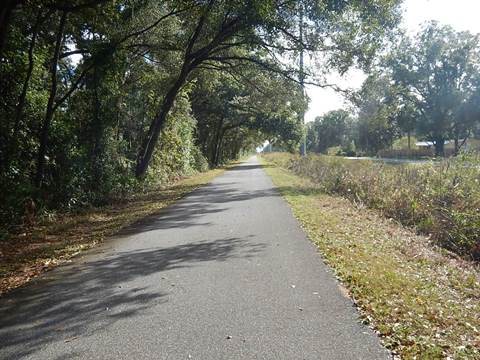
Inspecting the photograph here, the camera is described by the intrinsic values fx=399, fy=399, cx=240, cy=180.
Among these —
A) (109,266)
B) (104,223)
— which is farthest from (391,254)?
(104,223)

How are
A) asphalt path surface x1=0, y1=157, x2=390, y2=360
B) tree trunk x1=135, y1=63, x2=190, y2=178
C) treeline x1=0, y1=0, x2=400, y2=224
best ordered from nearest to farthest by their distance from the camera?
asphalt path surface x1=0, y1=157, x2=390, y2=360 → treeline x1=0, y1=0, x2=400, y2=224 → tree trunk x1=135, y1=63, x2=190, y2=178

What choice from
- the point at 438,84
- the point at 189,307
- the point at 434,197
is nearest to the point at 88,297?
the point at 189,307

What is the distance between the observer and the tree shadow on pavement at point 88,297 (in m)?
4.23

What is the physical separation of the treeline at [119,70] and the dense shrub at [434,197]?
580 centimetres

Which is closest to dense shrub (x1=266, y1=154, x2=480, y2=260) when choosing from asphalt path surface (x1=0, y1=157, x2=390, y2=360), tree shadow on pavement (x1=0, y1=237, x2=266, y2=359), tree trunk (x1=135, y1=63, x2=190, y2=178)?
asphalt path surface (x1=0, y1=157, x2=390, y2=360)

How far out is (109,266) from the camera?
6.72 meters

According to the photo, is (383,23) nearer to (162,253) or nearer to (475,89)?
(162,253)

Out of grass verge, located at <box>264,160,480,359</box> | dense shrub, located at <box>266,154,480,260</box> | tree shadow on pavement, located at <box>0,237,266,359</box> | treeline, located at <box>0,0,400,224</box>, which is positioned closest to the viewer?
grass verge, located at <box>264,160,480,359</box>

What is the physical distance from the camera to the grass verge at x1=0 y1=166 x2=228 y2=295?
22.2 ft

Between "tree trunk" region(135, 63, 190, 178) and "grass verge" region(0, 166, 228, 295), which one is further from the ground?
"tree trunk" region(135, 63, 190, 178)

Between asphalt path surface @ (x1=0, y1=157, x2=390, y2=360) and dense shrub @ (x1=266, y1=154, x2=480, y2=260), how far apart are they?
11.4 feet

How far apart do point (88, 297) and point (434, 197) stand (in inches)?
337

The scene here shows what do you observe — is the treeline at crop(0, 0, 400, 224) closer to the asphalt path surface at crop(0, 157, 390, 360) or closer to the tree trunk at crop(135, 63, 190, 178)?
the tree trunk at crop(135, 63, 190, 178)

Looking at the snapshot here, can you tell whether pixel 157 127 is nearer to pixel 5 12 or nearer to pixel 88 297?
pixel 5 12
